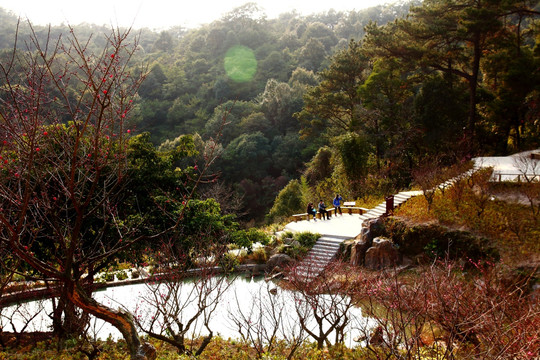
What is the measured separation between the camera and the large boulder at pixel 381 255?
11.6m

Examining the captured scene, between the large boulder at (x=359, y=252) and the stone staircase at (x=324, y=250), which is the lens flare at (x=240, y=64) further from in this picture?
the large boulder at (x=359, y=252)

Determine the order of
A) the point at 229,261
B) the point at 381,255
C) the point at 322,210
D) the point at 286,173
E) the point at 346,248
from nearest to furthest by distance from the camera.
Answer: the point at 229,261 → the point at 381,255 → the point at 346,248 → the point at 322,210 → the point at 286,173

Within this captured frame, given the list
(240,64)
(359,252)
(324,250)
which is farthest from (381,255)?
(240,64)

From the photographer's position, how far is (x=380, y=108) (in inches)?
818

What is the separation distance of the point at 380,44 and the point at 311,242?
35.4ft

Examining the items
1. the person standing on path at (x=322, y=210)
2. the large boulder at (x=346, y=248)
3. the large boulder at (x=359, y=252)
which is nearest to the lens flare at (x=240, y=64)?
the person standing on path at (x=322, y=210)

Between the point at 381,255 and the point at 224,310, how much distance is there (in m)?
5.03

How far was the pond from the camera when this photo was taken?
24.0ft

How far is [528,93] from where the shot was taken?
61.0 ft

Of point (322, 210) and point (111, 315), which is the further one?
point (322, 210)

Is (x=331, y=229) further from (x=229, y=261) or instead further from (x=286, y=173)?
(x=286, y=173)

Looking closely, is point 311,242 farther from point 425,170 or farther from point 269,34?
point 269,34

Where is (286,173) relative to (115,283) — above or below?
below

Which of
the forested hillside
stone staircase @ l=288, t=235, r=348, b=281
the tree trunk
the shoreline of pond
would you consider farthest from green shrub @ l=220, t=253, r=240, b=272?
the tree trunk
